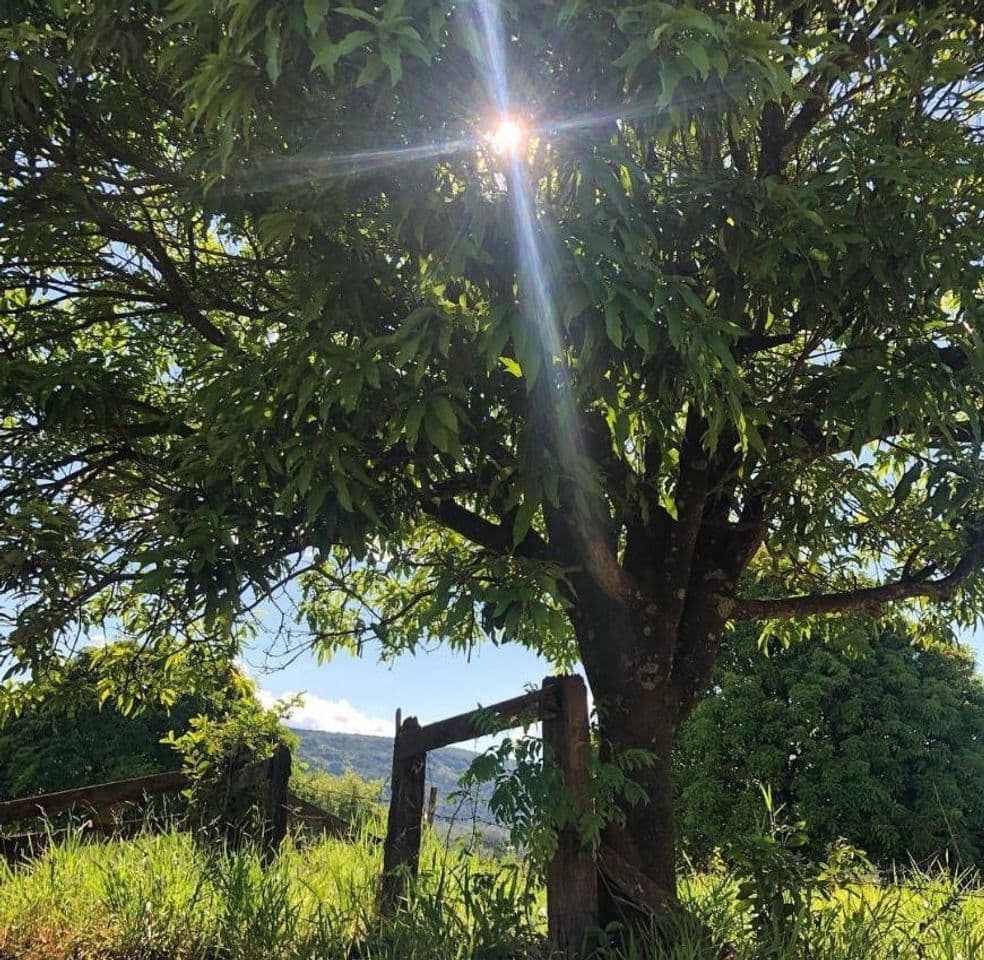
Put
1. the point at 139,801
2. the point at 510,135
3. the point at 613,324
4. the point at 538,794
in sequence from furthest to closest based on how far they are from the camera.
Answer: the point at 139,801 < the point at 538,794 < the point at 510,135 < the point at 613,324

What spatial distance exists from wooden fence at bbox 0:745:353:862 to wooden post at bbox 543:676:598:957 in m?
2.37

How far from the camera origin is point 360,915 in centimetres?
411

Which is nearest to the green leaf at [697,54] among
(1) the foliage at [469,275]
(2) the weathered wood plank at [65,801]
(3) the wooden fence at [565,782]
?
(1) the foliage at [469,275]

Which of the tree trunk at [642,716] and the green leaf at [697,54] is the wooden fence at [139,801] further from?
the green leaf at [697,54]

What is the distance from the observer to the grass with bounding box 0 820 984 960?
11.3 feet

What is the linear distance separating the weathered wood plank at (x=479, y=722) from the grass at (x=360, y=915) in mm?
549

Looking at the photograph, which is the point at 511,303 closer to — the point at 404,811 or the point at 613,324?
the point at 613,324

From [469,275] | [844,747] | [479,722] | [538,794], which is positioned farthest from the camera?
[844,747]

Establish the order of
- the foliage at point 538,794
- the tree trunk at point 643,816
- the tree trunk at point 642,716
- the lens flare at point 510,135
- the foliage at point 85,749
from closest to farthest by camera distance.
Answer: the lens flare at point 510,135 → the foliage at point 538,794 → the tree trunk at point 643,816 → the tree trunk at point 642,716 → the foliage at point 85,749

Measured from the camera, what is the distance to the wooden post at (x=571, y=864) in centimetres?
355

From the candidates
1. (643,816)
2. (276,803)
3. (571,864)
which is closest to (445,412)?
(571,864)

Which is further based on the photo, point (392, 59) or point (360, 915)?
point (360, 915)

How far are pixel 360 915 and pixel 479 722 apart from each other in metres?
1.14

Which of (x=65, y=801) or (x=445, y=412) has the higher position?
(x=445, y=412)
